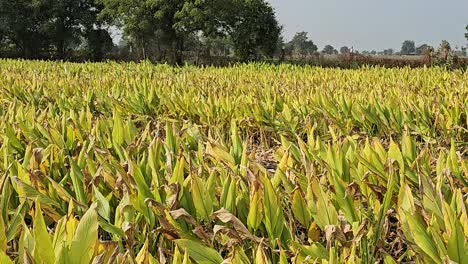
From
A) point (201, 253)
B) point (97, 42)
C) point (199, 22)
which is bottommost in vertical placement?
point (201, 253)

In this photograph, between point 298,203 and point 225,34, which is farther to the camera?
point 225,34

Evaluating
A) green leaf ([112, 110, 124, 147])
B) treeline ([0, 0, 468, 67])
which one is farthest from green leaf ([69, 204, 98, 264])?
treeline ([0, 0, 468, 67])

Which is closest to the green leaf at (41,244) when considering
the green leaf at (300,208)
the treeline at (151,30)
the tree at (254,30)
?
the green leaf at (300,208)

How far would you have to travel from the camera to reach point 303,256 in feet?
3.87

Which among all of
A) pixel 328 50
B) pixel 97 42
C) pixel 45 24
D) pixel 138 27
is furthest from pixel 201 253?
pixel 328 50

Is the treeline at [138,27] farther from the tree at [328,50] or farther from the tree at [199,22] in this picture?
the tree at [328,50]

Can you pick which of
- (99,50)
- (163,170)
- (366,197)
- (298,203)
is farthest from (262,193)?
(99,50)

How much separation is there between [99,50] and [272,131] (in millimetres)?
38340

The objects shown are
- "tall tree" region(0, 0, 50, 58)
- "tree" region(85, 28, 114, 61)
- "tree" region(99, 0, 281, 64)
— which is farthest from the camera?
"tree" region(85, 28, 114, 61)

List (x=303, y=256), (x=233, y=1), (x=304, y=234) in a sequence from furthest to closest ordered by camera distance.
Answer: (x=233, y=1) → (x=304, y=234) → (x=303, y=256)

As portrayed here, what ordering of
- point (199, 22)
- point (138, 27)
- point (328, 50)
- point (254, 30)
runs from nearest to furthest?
point (199, 22) → point (138, 27) → point (254, 30) → point (328, 50)

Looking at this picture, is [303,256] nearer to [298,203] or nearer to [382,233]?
[298,203]

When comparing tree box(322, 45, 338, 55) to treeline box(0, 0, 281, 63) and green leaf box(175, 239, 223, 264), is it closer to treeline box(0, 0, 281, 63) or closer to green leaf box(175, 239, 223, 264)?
treeline box(0, 0, 281, 63)

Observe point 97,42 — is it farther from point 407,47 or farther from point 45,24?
point 407,47
